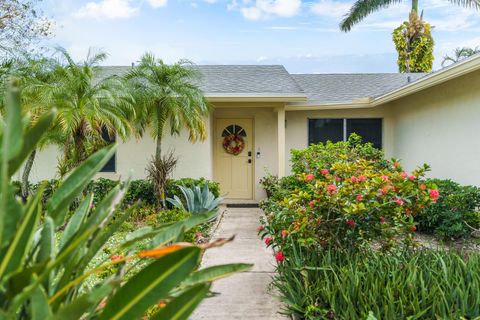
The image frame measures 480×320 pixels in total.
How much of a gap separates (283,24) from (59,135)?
1392 cm

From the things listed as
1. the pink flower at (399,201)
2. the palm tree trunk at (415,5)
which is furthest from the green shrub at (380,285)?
the palm tree trunk at (415,5)

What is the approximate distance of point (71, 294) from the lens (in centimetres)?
141

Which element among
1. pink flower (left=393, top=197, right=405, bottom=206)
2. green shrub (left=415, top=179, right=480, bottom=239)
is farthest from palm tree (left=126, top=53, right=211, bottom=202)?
pink flower (left=393, top=197, right=405, bottom=206)

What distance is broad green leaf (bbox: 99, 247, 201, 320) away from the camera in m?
1.07

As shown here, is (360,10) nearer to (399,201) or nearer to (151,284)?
(399,201)

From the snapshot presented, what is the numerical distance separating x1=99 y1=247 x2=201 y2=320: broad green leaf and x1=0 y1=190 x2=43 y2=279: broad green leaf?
11.2 inches

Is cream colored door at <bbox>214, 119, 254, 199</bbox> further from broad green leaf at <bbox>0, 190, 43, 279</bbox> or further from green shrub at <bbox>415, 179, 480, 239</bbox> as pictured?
broad green leaf at <bbox>0, 190, 43, 279</bbox>

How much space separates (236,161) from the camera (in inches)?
465

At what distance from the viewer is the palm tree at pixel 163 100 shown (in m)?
8.94

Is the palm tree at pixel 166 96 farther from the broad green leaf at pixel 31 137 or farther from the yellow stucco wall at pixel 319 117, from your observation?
the broad green leaf at pixel 31 137

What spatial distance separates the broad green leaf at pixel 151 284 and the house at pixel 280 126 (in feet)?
28.0

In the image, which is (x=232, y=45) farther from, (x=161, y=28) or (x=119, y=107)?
(x=119, y=107)

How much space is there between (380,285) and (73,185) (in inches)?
115

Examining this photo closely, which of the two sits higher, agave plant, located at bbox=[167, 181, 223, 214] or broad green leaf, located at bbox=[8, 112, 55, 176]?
broad green leaf, located at bbox=[8, 112, 55, 176]
